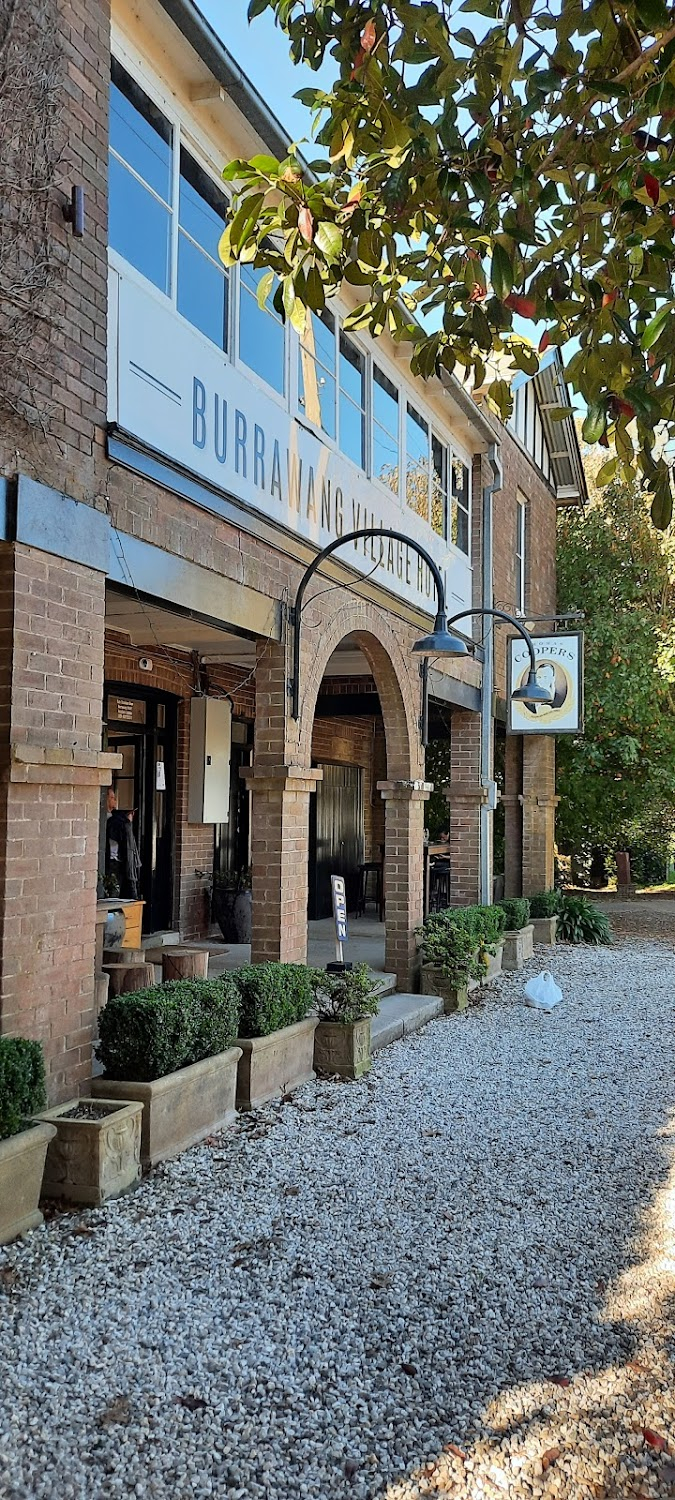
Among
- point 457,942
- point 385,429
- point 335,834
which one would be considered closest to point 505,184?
point 385,429

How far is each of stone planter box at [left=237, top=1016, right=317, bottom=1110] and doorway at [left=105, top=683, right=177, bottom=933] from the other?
4260 mm

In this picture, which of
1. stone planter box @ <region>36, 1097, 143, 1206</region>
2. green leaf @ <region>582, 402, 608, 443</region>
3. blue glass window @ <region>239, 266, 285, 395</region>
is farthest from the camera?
blue glass window @ <region>239, 266, 285, 395</region>

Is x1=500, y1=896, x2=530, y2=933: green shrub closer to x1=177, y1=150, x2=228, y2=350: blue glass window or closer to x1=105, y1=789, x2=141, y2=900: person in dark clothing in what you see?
x1=105, y1=789, x2=141, y2=900: person in dark clothing

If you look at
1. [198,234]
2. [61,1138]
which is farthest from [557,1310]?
[198,234]

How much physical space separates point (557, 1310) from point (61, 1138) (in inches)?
81.3

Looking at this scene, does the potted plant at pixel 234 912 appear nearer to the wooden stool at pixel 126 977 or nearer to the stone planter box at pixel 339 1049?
the stone planter box at pixel 339 1049

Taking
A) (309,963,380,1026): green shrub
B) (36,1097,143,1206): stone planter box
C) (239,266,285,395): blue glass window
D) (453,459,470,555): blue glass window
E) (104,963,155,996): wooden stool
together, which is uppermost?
(453,459,470,555): blue glass window

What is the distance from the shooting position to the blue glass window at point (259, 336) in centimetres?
702

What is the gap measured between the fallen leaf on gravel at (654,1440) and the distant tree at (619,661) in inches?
534

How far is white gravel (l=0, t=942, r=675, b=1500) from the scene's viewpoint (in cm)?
284

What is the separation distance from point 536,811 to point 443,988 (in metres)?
6.90

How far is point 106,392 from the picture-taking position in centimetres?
527

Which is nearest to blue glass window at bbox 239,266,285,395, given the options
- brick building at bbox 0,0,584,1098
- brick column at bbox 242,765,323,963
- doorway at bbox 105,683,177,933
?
brick building at bbox 0,0,584,1098

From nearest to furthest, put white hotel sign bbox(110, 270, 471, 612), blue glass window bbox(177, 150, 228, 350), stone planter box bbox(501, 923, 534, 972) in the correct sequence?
1. white hotel sign bbox(110, 270, 471, 612)
2. blue glass window bbox(177, 150, 228, 350)
3. stone planter box bbox(501, 923, 534, 972)
